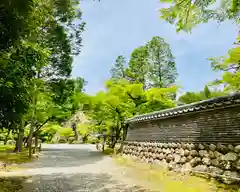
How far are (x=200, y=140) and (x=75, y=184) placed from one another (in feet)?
13.2

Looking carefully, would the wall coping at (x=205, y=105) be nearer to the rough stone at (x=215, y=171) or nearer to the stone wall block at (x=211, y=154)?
the stone wall block at (x=211, y=154)

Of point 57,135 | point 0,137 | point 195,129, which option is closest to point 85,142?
point 57,135

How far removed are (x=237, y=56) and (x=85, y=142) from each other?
26461 mm

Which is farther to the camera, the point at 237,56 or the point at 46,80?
the point at 46,80

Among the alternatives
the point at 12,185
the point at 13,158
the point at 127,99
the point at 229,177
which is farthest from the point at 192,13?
the point at 13,158

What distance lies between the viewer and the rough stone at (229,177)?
5.88 meters

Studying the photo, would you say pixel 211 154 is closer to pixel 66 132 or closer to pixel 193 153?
pixel 193 153

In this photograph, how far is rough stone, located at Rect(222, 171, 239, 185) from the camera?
231 inches

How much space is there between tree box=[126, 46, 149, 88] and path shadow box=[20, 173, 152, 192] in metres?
15.2

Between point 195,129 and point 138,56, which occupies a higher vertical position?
point 138,56

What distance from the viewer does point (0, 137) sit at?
2798 cm

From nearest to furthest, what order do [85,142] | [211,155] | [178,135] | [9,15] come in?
[9,15] < [211,155] < [178,135] < [85,142]

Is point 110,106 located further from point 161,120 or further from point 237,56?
point 237,56

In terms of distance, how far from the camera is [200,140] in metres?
7.34
